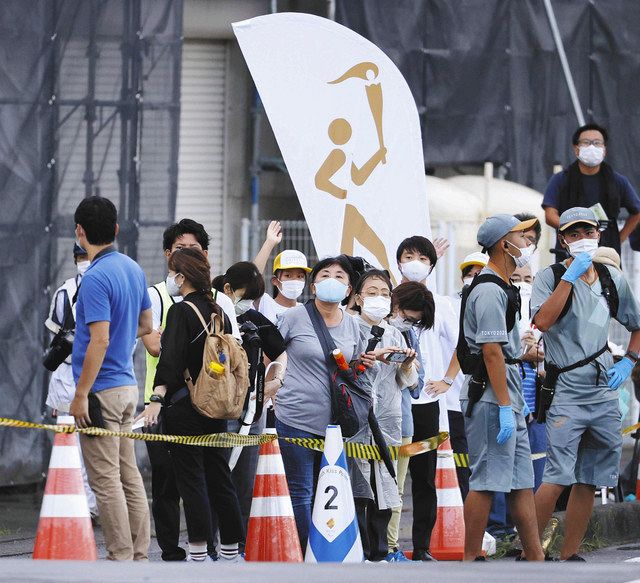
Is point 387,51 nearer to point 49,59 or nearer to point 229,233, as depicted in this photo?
point 229,233

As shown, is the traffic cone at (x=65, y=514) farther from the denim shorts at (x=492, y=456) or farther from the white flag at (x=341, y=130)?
the white flag at (x=341, y=130)

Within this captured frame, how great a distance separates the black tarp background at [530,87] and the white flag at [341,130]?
7.80 metres

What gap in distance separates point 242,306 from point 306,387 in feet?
2.92

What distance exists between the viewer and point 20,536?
37.2 ft

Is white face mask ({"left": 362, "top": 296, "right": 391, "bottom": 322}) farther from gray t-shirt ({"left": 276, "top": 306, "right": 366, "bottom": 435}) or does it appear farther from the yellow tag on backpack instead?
the yellow tag on backpack

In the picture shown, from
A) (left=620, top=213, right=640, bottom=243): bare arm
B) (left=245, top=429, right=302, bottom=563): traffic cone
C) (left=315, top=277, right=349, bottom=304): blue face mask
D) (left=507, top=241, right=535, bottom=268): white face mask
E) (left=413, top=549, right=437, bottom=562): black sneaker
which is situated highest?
(left=620, top=213, right=640, bottom=243): bare arm

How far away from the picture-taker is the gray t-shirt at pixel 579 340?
9.37 meters

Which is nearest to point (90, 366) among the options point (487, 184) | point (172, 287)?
point (172, 287)

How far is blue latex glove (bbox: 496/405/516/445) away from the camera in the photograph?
28.8 feet

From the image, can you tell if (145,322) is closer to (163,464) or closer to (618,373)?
(163,464)

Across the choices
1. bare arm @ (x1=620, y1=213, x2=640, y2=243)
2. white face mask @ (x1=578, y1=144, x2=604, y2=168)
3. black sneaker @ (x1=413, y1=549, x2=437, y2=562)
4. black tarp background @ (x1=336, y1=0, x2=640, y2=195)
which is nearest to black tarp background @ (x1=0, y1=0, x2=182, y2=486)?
white face mask @ (x1=578, y1=144, x2=604, y2=168)

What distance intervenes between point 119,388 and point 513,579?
4610 mm

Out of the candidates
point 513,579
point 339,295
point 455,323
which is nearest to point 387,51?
point 455,323

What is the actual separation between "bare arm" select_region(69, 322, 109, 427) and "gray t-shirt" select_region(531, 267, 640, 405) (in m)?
2.55
